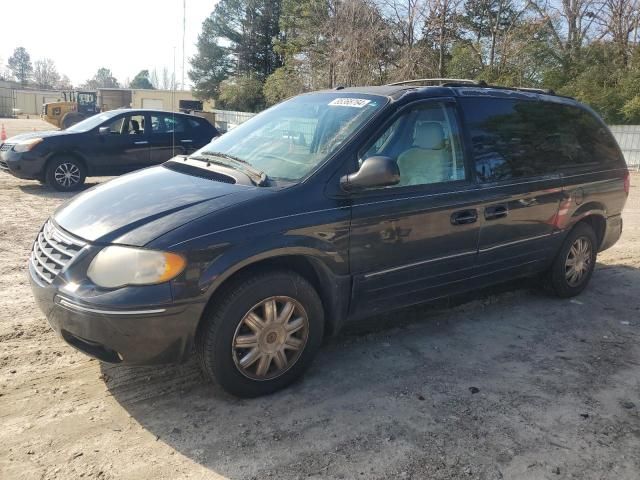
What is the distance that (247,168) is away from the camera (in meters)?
Answer: 3.61

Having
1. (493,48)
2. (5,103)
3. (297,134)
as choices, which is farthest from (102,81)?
(297,134)

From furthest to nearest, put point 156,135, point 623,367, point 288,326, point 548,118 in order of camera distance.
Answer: point 156,135 → point 548,118 → point 623,367 → point 288,326

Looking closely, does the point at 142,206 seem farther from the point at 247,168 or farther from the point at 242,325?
the point at 242,325

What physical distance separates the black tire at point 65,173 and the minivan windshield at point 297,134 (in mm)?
6805

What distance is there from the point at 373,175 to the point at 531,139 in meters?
2.04

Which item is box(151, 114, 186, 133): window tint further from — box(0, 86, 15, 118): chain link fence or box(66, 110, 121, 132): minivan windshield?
box(0, 86, 15, 118): chain link fence

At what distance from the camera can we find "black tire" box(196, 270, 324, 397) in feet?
9.79

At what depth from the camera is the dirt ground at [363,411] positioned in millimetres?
2703

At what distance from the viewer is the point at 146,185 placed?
11.5 feet

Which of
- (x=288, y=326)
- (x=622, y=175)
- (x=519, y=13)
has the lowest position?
(x=288, y=326)

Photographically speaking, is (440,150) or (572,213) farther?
(572,213)

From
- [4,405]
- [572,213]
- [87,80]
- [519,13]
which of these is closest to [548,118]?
[572,213]

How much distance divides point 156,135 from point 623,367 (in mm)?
9301

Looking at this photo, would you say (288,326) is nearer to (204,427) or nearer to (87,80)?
(204,427)
